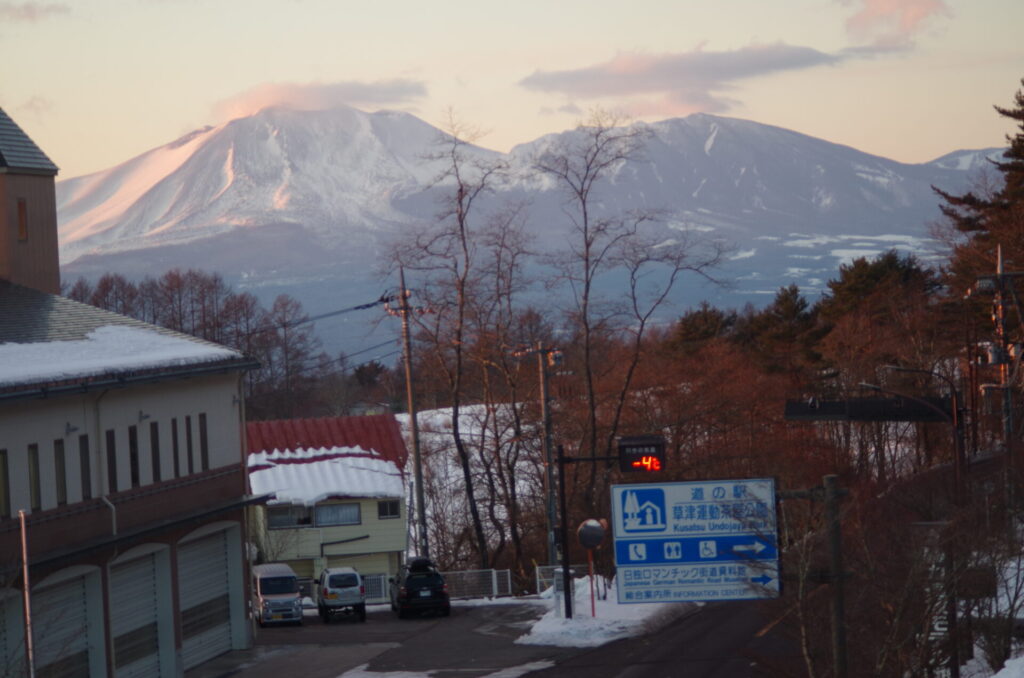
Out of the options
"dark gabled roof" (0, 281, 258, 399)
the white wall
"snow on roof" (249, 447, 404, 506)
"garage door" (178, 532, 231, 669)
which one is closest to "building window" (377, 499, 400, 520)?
"snow on roof" (249, 447, 404, 506)

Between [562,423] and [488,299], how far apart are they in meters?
7.57

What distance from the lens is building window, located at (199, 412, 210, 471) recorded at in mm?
28312

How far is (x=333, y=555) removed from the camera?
56250 millimetres

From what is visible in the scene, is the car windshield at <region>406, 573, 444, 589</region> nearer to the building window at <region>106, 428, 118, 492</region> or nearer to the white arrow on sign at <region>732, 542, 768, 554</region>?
the building window at <region>106, 428, 118, 492</region>

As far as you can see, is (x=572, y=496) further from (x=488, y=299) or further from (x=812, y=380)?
(x=812, y=380)

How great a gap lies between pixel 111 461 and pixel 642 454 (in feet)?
38.4

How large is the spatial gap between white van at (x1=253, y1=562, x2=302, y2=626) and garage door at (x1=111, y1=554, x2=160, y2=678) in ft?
38.2

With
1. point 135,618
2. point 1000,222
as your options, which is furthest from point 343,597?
point 1000,222

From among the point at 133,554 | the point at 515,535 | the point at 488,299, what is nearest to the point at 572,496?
the point at 515,535

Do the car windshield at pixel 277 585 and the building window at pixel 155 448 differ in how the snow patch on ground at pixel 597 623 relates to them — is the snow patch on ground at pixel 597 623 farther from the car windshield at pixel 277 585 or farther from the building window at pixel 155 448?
the building window at pixel 155 448

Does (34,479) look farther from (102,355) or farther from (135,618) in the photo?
(135,618)

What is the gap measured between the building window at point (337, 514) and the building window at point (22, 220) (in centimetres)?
3030

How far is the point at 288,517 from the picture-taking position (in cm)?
5631

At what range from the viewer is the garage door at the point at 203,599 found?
89.9 ft
